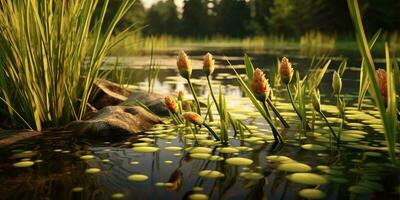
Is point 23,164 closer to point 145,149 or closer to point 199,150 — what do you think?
point 145,149

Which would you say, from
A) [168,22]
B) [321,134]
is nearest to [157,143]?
[321,134]

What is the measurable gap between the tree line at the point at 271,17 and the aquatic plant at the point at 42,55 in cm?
983

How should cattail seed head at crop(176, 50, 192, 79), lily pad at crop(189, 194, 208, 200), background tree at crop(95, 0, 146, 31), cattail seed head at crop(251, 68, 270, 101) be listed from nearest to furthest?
lily pad at crop(189, 194, 208, 200)
cattail seed head at crop(251, 68, 270, 101)
cattail seed head at crop(176, 50, 192, 79)
background tree at crop(95, 0, 146, 31)

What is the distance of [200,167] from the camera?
1.82m

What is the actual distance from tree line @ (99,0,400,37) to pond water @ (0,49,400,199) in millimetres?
10332

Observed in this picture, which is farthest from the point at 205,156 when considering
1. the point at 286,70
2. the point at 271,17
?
the point at 271,17

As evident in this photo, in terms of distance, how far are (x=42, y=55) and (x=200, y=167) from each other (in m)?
1.24

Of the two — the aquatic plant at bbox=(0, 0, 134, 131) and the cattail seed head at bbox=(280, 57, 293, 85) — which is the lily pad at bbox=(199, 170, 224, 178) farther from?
the aquatic plant at bbox=(0, 0, 134, 131)

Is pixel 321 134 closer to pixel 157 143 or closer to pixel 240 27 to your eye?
pixel 157 143

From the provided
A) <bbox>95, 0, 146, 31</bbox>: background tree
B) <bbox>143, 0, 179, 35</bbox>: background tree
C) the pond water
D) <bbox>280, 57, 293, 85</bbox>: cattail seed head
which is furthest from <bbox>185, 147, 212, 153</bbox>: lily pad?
<bbox>143, 0, 179, 35</bbox>: background tree

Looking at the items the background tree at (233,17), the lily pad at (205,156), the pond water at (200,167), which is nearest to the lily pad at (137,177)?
the pond water at (200,167)

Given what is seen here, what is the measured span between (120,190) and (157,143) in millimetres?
760

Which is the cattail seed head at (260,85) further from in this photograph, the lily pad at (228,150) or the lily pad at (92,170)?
the lily pad at (92,170)

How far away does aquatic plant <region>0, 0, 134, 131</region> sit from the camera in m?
2.31
